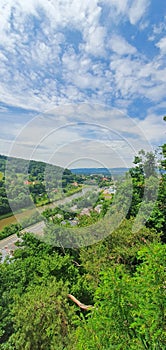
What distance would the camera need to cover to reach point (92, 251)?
28.0 ft

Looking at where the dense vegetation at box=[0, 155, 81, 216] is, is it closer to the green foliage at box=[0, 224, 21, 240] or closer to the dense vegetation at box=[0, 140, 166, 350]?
the dense vegetation at box=[0, 140, 166, 350]

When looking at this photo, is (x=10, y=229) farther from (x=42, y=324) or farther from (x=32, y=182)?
(x=42, y=324)

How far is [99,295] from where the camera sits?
3.76 m

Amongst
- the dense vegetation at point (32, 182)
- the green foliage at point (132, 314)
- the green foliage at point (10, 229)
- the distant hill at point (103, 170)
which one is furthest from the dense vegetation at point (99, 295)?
the green foliage at point (10, 229)

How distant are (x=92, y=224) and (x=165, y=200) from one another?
426 cm

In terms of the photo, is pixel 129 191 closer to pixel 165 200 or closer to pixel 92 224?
pixel 165 200

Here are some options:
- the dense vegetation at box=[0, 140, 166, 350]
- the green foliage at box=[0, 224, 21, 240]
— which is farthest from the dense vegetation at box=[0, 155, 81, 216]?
the green foliage at box=[0, 224, 21, 240]

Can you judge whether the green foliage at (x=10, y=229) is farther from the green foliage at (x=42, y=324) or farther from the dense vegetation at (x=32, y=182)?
the green foliage at (x=42, y=324)

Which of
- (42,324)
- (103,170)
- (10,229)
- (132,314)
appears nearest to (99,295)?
(132,314)

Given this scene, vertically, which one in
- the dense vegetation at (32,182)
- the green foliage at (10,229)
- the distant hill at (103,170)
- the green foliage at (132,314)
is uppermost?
the distant hill at (103,170)

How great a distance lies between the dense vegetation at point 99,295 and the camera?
122 inches

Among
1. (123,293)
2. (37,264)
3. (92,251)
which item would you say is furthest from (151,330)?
(37,264)

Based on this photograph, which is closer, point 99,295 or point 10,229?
point 99,295

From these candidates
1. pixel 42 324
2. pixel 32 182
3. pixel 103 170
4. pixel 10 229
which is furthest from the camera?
pixel 10 229
